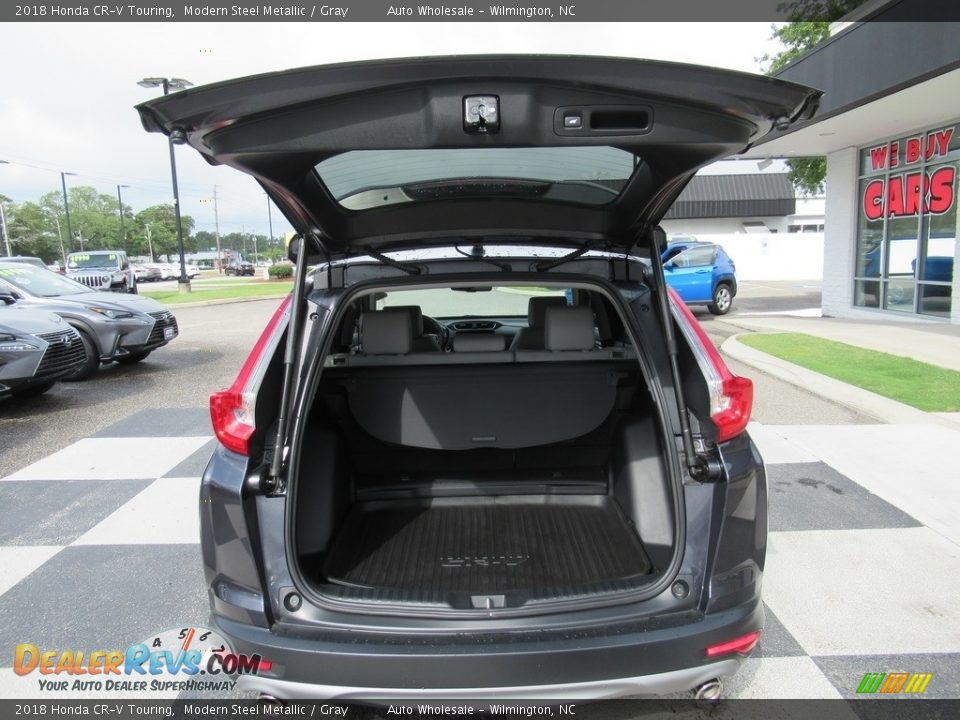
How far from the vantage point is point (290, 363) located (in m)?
2.12

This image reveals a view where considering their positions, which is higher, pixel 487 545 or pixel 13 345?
pixel 13 345

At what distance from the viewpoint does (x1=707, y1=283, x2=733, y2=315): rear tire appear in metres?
14.1

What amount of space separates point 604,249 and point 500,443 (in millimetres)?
1080

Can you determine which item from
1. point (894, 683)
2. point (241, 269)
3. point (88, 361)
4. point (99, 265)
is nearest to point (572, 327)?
point (894, 683)

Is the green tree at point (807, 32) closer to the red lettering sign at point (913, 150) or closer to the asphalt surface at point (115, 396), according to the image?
the red lettering sign at point (913, 150)

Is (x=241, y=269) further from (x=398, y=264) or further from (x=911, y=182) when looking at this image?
(x=398, y=264)

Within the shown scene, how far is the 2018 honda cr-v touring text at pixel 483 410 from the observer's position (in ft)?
5.34

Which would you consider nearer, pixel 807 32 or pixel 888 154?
pixel 888 154

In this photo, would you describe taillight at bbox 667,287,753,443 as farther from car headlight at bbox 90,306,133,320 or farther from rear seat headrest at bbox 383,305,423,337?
car headlight at bbox 90,306,133,320

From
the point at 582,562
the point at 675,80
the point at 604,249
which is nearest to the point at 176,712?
the point at 582,562

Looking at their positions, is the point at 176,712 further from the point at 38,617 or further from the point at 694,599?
the point at 694,599

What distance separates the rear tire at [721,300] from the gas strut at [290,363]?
43.4 feet

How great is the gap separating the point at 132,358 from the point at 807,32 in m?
19.7

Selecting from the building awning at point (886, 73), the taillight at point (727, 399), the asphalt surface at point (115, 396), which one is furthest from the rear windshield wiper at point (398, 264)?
the building awning at point (886, 73)
